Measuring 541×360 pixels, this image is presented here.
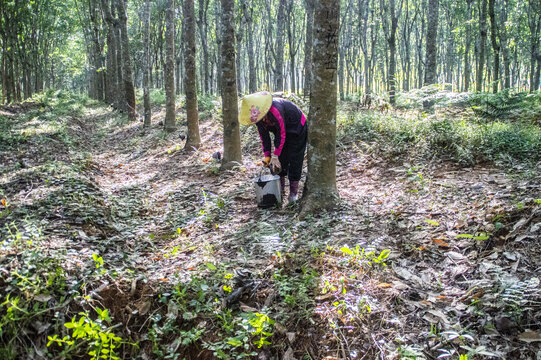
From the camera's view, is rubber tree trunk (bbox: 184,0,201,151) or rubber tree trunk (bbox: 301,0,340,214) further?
rubber tree trunk (bbox: 184,0,201,151)

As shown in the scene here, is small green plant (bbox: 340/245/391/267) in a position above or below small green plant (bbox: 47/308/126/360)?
above

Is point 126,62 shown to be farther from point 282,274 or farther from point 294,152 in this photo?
point 282,274

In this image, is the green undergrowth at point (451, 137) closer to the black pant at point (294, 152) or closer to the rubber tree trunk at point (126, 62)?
the black pant at point (294, 152)

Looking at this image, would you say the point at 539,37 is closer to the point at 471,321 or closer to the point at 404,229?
the point at 404,229

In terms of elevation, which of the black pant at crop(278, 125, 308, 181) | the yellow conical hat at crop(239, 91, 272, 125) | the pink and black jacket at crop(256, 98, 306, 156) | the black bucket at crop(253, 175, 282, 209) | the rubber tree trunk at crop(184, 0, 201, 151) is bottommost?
the black bucket at crop(253, 175, 282, 209)

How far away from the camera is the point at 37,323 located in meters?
2.64

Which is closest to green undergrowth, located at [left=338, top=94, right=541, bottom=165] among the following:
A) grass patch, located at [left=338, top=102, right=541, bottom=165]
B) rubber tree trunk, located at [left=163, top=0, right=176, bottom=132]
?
grass patch, located at [left=338, top=102, right=541, bottom=165]

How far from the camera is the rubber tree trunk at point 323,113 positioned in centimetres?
439

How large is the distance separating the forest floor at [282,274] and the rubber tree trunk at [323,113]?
32cm

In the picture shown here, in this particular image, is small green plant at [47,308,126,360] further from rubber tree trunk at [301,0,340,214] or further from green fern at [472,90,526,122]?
green fern at [472,90,526,122]

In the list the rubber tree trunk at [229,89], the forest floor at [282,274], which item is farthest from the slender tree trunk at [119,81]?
the forest floor at [282,274]

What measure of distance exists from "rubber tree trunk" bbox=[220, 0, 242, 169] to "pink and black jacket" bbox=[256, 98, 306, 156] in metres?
2.26

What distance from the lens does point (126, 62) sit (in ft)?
48.5

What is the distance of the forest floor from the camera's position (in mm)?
2561
